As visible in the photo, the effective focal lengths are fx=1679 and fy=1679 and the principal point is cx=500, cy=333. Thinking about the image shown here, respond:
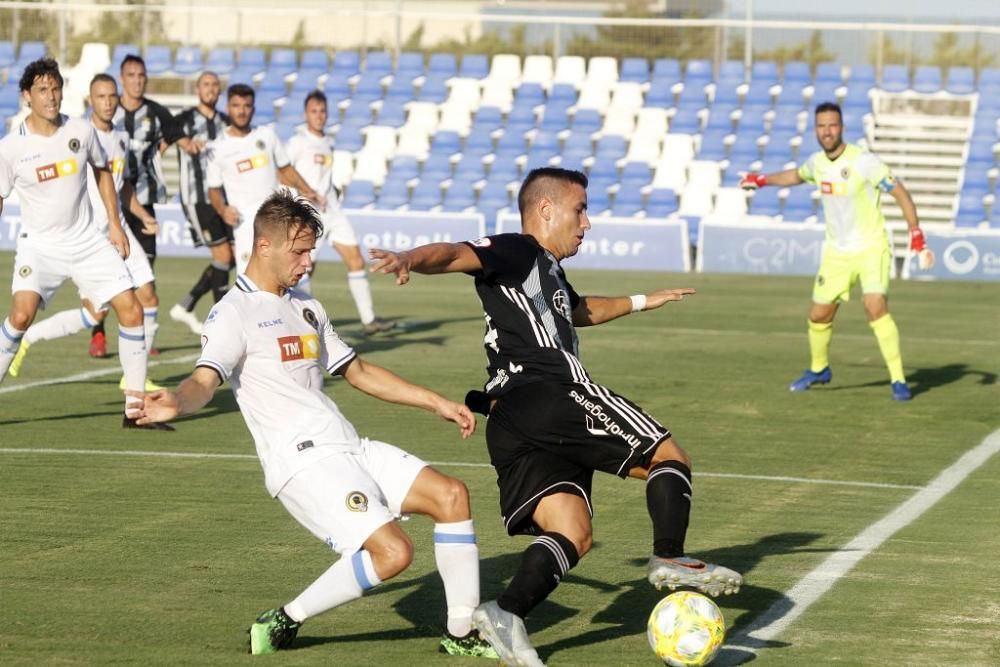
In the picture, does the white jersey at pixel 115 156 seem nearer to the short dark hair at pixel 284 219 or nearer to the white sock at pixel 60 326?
the white sock at pixel 60 326

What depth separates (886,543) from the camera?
848 centimetres

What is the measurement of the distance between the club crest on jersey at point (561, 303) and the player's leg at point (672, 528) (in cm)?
66

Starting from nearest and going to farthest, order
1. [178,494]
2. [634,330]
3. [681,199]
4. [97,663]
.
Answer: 1. [97,663]
2. [178,494]
3. [634,330]
4. [681,199]

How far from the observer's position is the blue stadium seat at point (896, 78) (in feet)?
103

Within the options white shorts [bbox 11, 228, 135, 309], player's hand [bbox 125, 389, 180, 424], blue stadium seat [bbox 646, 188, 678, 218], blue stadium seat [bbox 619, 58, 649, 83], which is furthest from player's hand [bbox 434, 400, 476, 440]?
blue stadium seat [bbox 619, 58, 649, 83]

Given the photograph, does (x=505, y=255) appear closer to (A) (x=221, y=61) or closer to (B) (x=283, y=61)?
(B) (x=283, y=61)

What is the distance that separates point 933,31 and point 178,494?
80.4 ft

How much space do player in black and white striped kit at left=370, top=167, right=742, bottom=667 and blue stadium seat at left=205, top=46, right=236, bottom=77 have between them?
28827mm

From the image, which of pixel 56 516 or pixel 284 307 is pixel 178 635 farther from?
pixel 56 516

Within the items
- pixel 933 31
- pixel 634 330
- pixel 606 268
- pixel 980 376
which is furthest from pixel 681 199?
pixel 980 376

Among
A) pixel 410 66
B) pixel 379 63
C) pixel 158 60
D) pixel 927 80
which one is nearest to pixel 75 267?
pixel 927 80

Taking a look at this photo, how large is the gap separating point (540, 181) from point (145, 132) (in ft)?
30.1

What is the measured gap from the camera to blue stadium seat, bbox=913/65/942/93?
103 feet

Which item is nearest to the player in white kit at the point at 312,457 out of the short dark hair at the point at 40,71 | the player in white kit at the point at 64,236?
the short dark hair at the point at 40,71
